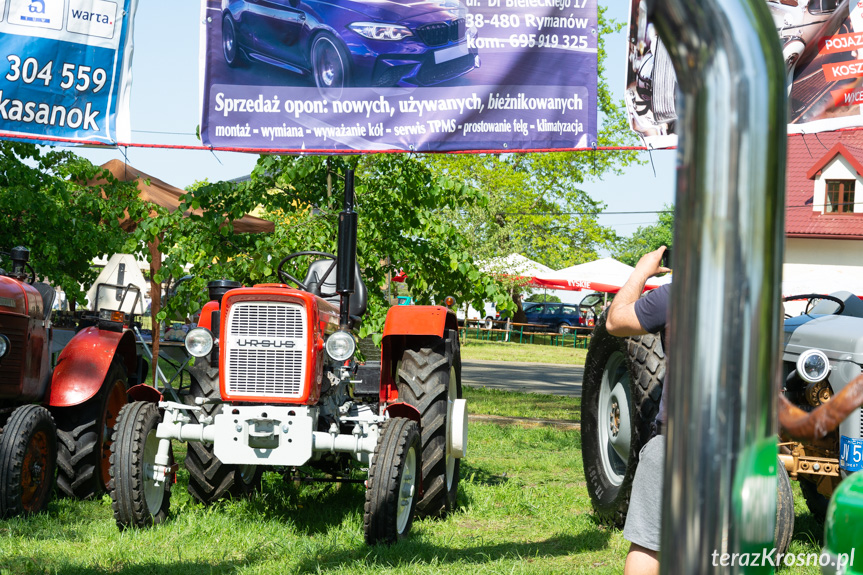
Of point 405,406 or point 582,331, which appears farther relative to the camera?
point 582,331

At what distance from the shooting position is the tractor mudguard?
5520mm

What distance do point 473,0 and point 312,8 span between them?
0.96m

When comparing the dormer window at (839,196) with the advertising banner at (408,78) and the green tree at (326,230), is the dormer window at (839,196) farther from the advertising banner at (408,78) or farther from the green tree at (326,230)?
the advertising banner at (408,78)

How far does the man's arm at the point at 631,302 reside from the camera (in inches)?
120

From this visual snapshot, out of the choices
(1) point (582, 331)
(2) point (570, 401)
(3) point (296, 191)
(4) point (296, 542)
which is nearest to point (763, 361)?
(4) point (296, 542)

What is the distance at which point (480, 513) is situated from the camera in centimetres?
554

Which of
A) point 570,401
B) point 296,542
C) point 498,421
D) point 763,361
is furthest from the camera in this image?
point 570,401

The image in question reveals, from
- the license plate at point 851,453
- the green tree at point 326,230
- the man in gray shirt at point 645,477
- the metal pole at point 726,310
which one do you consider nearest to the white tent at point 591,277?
the green tree at point 326,230

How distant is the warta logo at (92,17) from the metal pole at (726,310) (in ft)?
17.9

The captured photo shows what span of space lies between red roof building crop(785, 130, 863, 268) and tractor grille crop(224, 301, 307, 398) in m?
27.8

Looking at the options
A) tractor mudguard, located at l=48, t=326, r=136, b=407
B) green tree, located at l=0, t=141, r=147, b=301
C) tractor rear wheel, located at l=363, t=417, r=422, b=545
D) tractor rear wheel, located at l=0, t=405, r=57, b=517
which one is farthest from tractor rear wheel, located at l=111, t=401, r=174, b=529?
green tree, located at l=0, t=141, r=147, b=301

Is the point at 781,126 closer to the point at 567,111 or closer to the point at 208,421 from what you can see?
the point at 208,421

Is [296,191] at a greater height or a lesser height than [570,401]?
greater

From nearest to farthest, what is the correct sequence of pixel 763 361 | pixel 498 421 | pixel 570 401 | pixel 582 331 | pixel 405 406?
pixel 763 361 → pixel 405 406 → pixel 498 421 → pixel 570 401 → pixel 582 331
